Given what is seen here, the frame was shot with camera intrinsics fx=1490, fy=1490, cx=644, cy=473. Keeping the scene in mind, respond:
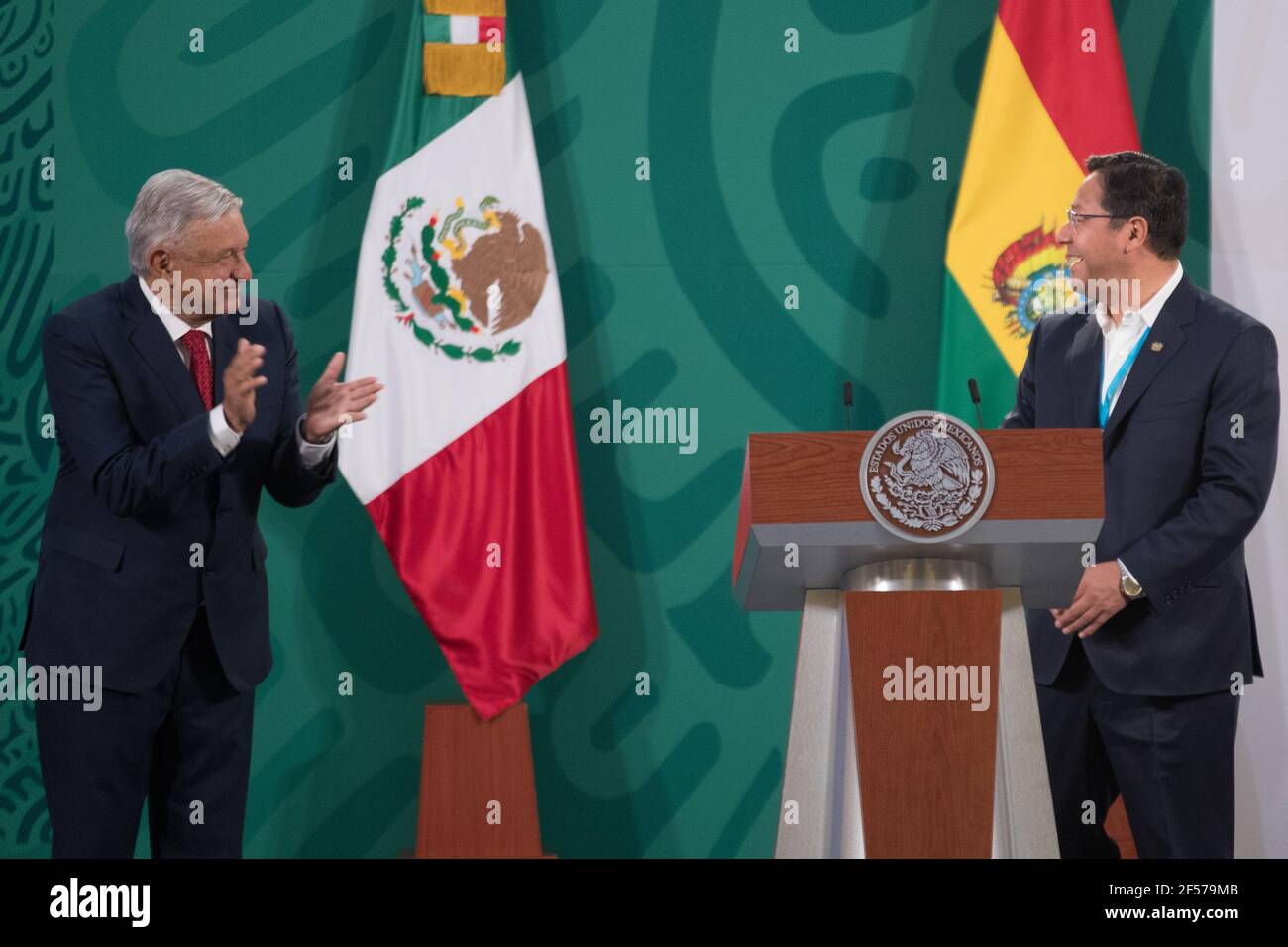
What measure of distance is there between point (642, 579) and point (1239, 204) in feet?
6.69

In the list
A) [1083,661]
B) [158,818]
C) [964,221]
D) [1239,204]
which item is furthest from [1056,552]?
[1239,204]

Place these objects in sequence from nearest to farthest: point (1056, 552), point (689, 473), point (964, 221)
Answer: point (1056, 552) → point (964, 221) → point (689, 473)

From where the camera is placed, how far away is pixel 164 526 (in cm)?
262

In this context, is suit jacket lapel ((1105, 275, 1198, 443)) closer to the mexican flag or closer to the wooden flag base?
the mexican flag

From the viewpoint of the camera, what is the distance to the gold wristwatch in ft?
9.12

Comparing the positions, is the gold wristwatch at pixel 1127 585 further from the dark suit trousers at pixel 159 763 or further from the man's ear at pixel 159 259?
the man's ear at pixel 159 259

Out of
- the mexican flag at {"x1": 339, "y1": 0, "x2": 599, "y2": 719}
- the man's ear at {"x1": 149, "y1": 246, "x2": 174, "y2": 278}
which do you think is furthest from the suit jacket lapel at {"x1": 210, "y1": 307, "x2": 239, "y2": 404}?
the mexican flag at {"x1": 339, "y1": 0, "x2": 599, "y2": 719}

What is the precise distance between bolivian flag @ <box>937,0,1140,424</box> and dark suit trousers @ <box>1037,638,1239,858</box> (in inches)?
50.4

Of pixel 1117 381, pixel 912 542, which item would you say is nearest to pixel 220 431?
pixel 912 542

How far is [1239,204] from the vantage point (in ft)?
14.1

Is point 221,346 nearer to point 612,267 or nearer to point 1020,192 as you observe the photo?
point 612,267

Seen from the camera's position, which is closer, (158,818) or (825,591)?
(825,591)

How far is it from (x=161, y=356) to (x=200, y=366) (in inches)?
3.3
